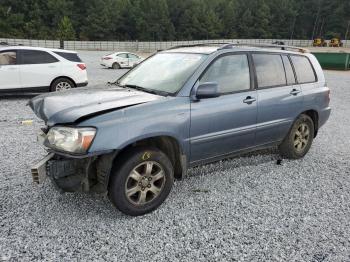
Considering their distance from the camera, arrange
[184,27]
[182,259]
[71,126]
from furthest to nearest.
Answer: [184,27] < [71,126] < [182,259]

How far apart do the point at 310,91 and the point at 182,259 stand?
3.57 m

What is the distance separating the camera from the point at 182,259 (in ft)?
9.12

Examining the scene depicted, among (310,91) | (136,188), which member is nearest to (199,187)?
(136,188)

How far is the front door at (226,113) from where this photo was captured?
3714 mm

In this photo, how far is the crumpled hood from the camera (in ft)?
10.1

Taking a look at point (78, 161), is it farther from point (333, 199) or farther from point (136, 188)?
point (333, 199)

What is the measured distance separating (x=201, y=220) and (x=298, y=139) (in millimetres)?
2618

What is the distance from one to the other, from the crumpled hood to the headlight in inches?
3.7

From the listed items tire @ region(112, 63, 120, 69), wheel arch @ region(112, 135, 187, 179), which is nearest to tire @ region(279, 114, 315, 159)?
wheel arch @ region(112, 135, 187, 179)

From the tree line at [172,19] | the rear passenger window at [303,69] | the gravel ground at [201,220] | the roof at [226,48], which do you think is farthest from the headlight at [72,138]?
the tree line at [172,19]

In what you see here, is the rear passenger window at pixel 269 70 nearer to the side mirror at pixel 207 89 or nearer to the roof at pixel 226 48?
the roof at pixel 226 48

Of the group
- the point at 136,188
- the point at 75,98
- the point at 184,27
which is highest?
the point at 184,27

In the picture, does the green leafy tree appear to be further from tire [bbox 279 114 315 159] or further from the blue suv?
tire [bbox 279 114 315 159]

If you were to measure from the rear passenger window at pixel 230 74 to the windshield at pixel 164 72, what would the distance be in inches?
7.4
